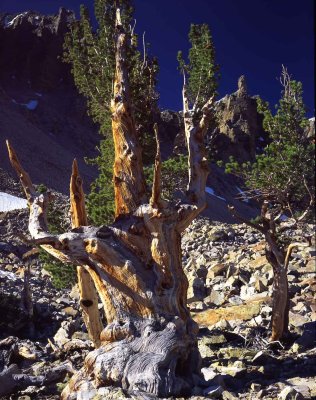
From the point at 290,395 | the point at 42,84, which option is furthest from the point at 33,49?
the point at 290,395

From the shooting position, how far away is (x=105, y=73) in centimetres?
1243

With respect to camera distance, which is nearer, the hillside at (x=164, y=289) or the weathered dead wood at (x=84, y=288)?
the hillside at (x=164, y=289)

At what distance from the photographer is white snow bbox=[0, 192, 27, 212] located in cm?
3164

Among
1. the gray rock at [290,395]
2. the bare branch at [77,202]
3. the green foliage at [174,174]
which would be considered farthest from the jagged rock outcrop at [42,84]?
the gray rock at [290,395]

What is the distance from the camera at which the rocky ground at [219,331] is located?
6.60 meters

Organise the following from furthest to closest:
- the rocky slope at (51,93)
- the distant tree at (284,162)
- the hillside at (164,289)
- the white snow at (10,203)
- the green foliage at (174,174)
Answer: the rocky slope at (51,93)
the white snow at (10,203)
the green foliage at (174,174)
the distant tree at (284,162)
the hillside at (164,289)

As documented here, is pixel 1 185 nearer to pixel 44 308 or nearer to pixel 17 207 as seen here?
pixel 17 207

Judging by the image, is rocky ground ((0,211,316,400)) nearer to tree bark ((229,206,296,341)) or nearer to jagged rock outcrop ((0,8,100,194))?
tree bark ((229,206,296,341))

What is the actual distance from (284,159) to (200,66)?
10.6 ft

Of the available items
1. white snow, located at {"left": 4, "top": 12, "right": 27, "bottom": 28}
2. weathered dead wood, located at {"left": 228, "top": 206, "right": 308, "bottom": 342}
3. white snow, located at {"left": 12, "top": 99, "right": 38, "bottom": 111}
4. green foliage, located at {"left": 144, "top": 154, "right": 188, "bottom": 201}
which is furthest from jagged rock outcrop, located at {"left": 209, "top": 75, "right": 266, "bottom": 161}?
A: weathered dead wood, located at {"left": 228, "top": 206, "right": 308, "bottom": 342}

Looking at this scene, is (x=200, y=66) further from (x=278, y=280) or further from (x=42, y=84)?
(x=42, y=84)

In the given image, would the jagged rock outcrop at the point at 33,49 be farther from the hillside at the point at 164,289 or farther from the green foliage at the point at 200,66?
the green foliage at the point at 200,66

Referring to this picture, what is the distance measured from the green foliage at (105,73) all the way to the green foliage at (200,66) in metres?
1.10

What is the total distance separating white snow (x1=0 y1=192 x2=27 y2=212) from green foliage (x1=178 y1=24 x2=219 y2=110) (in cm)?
2192
